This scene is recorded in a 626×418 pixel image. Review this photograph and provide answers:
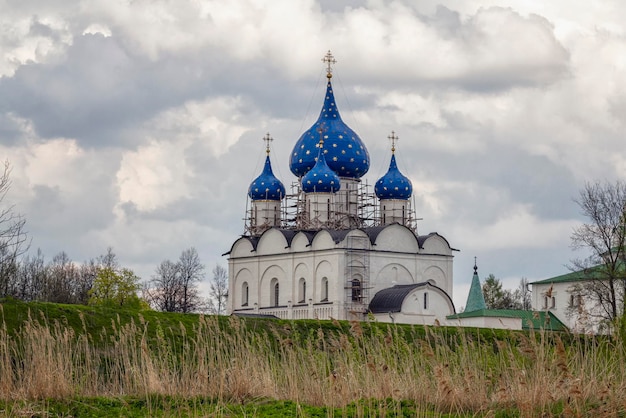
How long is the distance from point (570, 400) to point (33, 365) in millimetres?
5732

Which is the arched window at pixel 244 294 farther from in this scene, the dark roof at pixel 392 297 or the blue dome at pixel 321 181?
the dark roof at pixel 392 297

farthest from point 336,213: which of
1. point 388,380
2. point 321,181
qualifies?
point 388,380

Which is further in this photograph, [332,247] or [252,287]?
[252,287]

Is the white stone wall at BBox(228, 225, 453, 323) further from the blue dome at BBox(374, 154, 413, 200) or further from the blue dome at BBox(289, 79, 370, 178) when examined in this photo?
the blue dome at BBox(289, 79, 370, 178)

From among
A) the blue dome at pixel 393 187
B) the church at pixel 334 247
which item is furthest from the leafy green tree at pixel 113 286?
the blue dome at pixel 393 187

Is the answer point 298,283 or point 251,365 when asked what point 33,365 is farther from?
point 298,283

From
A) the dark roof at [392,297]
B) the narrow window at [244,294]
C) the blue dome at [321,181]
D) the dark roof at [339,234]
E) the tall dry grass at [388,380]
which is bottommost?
the tall dry grass at [388,380]

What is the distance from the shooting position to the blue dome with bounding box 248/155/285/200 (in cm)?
5344

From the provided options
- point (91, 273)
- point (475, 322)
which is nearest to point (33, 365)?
point (475, 322)

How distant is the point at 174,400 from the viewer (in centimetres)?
1309

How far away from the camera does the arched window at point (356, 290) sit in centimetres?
4784

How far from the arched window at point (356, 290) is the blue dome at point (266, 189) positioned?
7065 millimetres

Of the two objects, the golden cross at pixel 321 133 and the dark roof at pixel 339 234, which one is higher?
the golden cross at pixel 321 133

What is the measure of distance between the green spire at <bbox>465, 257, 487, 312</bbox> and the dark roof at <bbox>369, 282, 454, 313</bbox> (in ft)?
4.26
